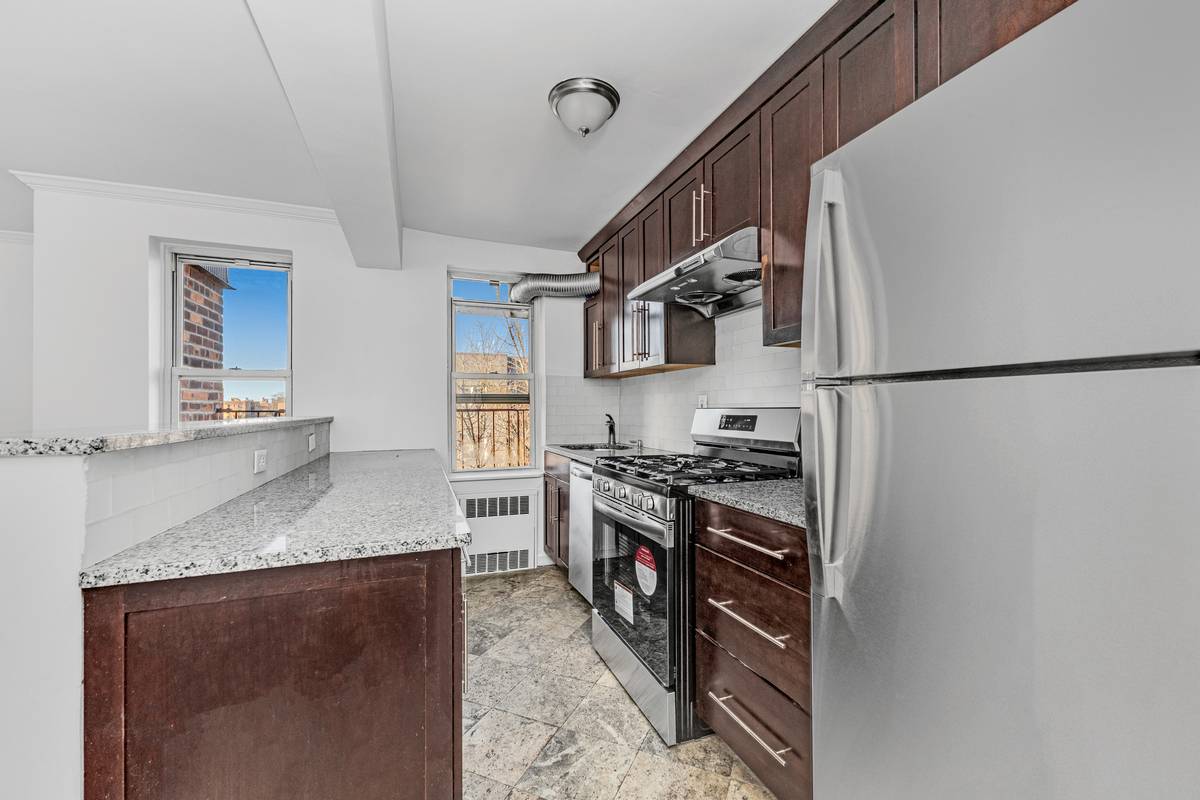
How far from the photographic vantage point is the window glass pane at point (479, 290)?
3.91 meters

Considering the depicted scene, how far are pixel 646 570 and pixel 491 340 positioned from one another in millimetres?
2501

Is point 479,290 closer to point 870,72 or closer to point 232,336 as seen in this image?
point 232,336

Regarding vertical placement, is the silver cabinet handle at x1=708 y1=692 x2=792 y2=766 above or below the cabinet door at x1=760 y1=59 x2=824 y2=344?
below

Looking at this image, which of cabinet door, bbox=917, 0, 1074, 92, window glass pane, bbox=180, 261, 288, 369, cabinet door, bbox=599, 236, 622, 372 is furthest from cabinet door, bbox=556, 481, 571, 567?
cabinet door, bbox=917, 0, 1074, 92

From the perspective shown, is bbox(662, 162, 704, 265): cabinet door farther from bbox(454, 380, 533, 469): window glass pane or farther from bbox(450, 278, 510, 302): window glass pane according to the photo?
bbox(454, 380, 533, 469): window glass pane

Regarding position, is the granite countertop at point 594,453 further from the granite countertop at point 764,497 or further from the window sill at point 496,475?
the granite countertop at point 764,497

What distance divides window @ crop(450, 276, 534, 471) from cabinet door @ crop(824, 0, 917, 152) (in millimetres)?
2826

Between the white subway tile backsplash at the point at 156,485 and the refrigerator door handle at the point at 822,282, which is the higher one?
the refrigerator door handle at the point at 822,282

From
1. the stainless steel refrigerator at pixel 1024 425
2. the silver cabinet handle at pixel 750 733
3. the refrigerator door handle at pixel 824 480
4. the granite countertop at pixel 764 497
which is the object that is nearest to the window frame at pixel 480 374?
the granite countertop at pixel 764 497

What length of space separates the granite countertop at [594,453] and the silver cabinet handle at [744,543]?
1224mm

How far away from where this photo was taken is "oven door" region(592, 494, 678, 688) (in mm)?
1909

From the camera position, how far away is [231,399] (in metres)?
3.36

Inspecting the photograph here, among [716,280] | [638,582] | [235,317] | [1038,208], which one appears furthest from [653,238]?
[235,317]

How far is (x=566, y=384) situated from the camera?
404 cm
